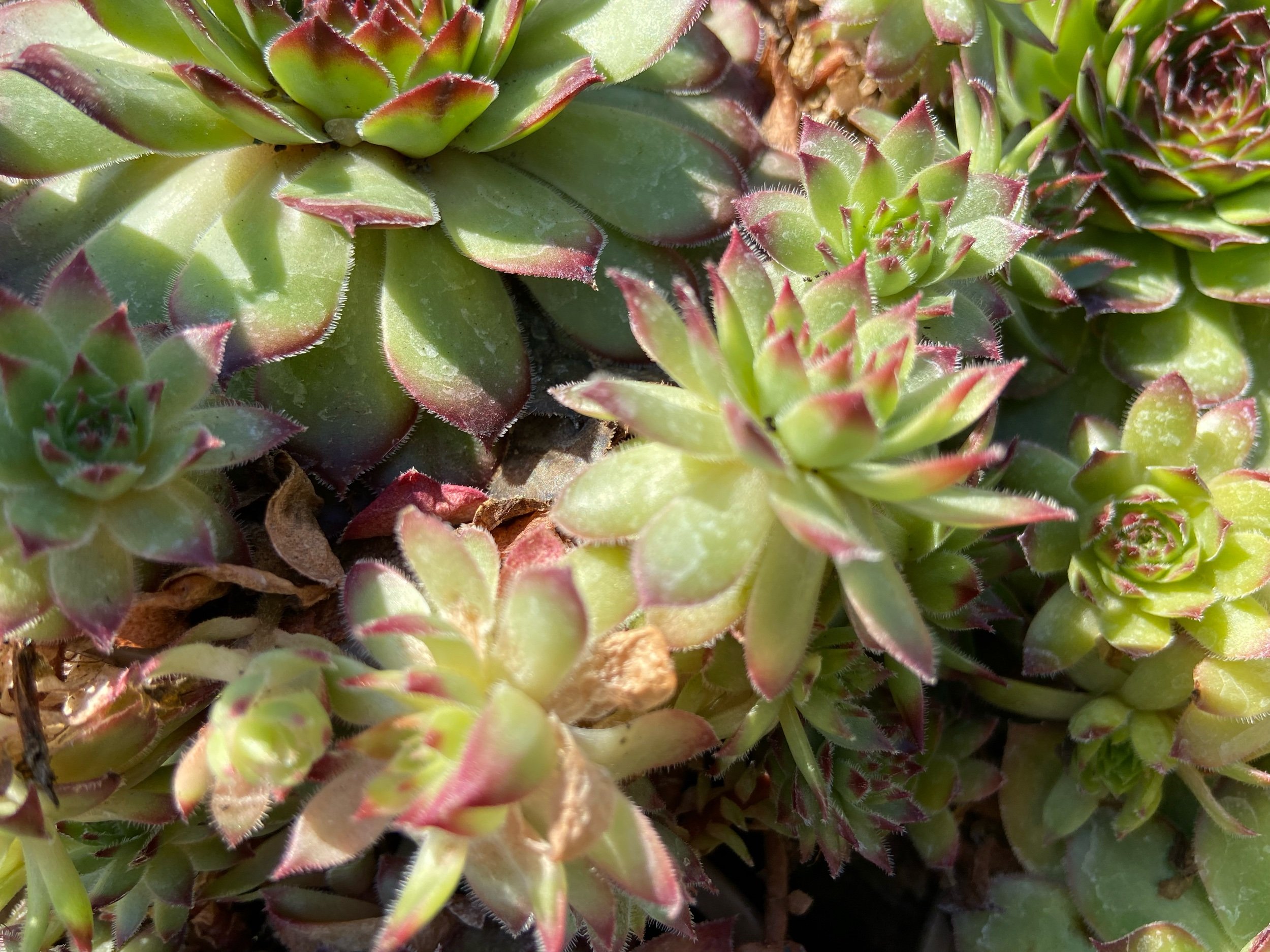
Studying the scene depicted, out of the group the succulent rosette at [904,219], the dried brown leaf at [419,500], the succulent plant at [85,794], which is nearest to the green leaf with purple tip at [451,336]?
the dried brown leaf at [419,500]

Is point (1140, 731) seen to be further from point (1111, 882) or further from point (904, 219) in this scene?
point (904, 219)

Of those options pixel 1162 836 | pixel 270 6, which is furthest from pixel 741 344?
pixel 1162 836

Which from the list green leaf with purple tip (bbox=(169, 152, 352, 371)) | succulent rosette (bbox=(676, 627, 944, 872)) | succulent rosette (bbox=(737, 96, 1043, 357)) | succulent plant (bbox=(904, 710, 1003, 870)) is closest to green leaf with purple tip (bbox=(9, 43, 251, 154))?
green leaf with purple tip (bbox=(169, 152, 352, 371))

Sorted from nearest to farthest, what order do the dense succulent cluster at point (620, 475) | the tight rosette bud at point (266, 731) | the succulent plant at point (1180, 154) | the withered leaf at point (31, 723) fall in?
the tight rosette bud at point (266, 731) < the dense succulent cluster at point (620, 475) < the withered leaf at point (31, 723) < the succulent plant at point (1180, 154)

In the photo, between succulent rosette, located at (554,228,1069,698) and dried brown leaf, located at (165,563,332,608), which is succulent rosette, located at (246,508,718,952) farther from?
dried brown leaf, located at (165,563,332,608)

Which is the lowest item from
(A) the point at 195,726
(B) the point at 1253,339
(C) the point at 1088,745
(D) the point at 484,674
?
(C) the point at 1088,745

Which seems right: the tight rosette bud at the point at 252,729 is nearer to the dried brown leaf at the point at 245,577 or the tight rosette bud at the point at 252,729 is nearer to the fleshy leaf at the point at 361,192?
the dried brown leaf at the point at 245,577

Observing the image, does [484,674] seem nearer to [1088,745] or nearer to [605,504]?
[605,504]
